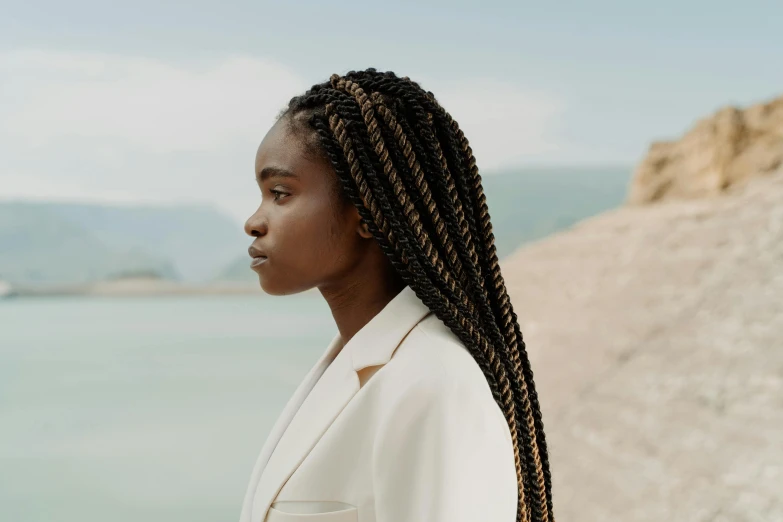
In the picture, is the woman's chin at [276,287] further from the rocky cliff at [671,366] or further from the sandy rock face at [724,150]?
the sandy rock face at [724,150]

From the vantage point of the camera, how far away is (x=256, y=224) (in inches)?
38.5

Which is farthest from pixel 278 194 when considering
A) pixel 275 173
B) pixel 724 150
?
pixel 724 150

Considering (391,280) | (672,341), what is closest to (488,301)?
(391,280)

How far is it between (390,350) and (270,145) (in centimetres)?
28

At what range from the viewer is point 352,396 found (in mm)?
938

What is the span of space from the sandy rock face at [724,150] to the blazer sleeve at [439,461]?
686 centimetres

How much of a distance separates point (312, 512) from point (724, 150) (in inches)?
302

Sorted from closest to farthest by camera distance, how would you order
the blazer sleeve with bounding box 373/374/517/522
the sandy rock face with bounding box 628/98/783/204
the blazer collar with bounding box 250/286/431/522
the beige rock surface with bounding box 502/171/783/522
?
the blazer sleeve with bounding box 373/374/517/522
the blazer collar with bounding box 250/286/431/522
the beige rock surface with bounding box 502/171/783/522
the sandy rock face with bounding box 628/98/783/204

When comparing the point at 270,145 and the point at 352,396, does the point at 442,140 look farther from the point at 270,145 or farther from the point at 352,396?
the point at 352,396

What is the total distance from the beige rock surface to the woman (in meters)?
1.72

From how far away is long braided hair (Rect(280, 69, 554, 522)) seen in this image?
94 cm

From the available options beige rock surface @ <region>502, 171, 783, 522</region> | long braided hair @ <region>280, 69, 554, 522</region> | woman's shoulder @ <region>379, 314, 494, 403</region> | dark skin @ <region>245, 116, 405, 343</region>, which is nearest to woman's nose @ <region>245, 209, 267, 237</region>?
dark skin @ <region>245, 116, 405, 343</region>

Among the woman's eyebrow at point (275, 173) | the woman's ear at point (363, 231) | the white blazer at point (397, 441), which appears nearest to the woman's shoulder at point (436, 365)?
the white blazer at point (397, 441)

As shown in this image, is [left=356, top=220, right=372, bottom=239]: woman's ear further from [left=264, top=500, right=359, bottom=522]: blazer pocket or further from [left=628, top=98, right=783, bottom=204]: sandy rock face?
[left=628, top=98, right=783, bottom=204]: sandy rock face
